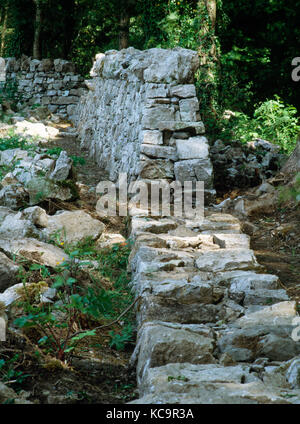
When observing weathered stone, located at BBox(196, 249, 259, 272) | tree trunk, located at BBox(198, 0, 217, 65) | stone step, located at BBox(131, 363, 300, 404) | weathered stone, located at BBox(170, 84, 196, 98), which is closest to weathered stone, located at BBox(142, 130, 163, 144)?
weathered stone, located at BBox(170, 84, 196, 98)

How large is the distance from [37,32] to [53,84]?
1805 mm

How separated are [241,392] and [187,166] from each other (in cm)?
416

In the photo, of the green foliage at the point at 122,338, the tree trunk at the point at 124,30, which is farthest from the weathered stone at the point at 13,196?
the tree trunk at the point at 124,30

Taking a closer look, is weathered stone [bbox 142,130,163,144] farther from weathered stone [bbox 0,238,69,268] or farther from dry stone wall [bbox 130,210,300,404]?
weathered stone [bbox 0,238,69,268]

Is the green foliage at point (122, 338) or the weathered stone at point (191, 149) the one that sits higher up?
the weathered stone at point (191, 149)

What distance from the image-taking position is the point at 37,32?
16312 mm

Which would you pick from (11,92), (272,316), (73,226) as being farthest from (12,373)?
(11,92)

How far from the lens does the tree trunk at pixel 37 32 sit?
1599cm

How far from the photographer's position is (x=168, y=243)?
440 cm

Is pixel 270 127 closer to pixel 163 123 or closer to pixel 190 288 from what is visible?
pixel 163 123

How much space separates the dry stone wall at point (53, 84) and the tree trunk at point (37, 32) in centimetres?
40

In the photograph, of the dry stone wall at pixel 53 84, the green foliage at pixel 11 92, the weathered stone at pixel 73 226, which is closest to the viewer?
the weathered stone at pixel 73 226

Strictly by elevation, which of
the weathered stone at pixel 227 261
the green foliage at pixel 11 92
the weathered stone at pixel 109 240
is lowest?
the weathered stone at pixel 109 240

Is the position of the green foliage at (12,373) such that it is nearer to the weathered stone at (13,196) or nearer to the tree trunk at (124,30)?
the weathered stone at (13,196)
